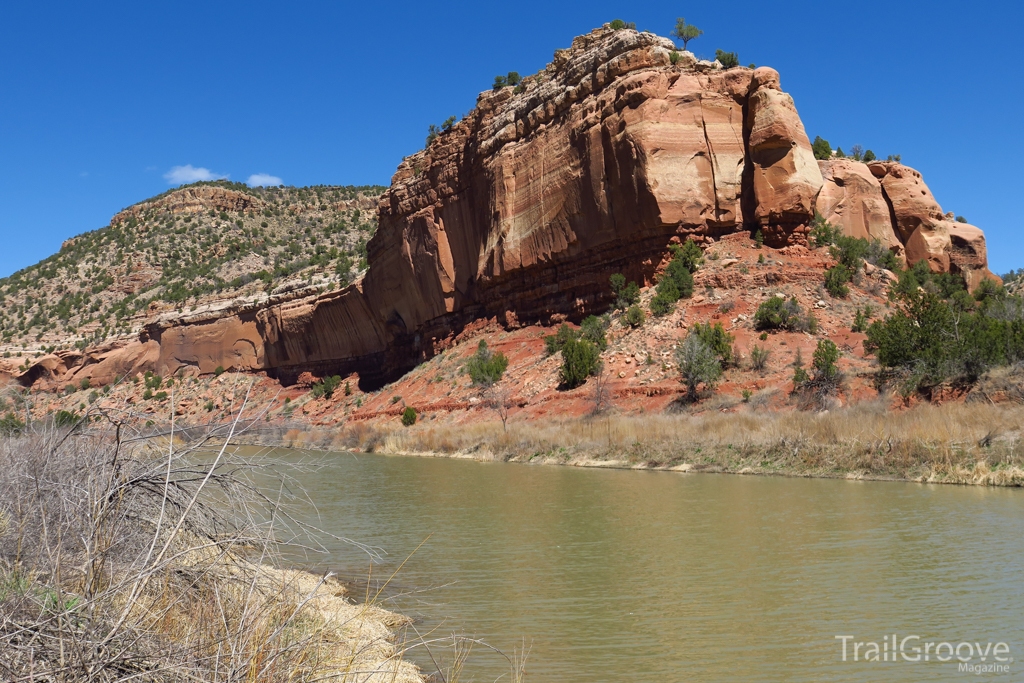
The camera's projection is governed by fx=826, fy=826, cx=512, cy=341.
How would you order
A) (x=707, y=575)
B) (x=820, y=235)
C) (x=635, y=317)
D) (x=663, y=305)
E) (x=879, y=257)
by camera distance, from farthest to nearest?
(x=879, y=257)
(x=820, y=235)
(x=635, y=317)
(x=663, y=305)
(x=707, y=575)

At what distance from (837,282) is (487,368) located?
50.1 feet

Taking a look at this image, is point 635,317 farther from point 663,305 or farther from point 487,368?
point 487,368

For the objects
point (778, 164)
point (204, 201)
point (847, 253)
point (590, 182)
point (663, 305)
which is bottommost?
point (663, 305)

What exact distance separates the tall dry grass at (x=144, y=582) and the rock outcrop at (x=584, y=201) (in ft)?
101

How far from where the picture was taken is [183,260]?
267ft

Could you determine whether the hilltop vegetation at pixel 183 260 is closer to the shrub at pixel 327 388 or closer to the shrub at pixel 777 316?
the shrub at pixel 327 388

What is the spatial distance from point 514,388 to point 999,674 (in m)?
29.4

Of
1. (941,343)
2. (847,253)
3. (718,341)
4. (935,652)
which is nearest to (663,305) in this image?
(718,341)

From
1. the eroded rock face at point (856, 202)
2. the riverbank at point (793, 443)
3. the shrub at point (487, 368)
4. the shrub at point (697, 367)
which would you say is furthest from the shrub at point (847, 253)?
the shrub at point (487, 368)

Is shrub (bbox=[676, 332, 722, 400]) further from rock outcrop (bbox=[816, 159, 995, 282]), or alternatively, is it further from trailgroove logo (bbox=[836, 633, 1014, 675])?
rock outcrop (bbox=[816, 159, 995, 282])

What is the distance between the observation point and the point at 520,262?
41688 millimetres

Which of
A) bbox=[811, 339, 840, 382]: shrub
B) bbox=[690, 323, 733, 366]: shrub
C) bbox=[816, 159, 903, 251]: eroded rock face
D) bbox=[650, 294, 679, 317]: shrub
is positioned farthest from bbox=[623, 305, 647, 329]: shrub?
bbox=[816, 159, 903, 251]: eroded rock face

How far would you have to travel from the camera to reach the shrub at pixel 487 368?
36.8 meters

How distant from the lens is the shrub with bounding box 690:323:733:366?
29.5 metres
